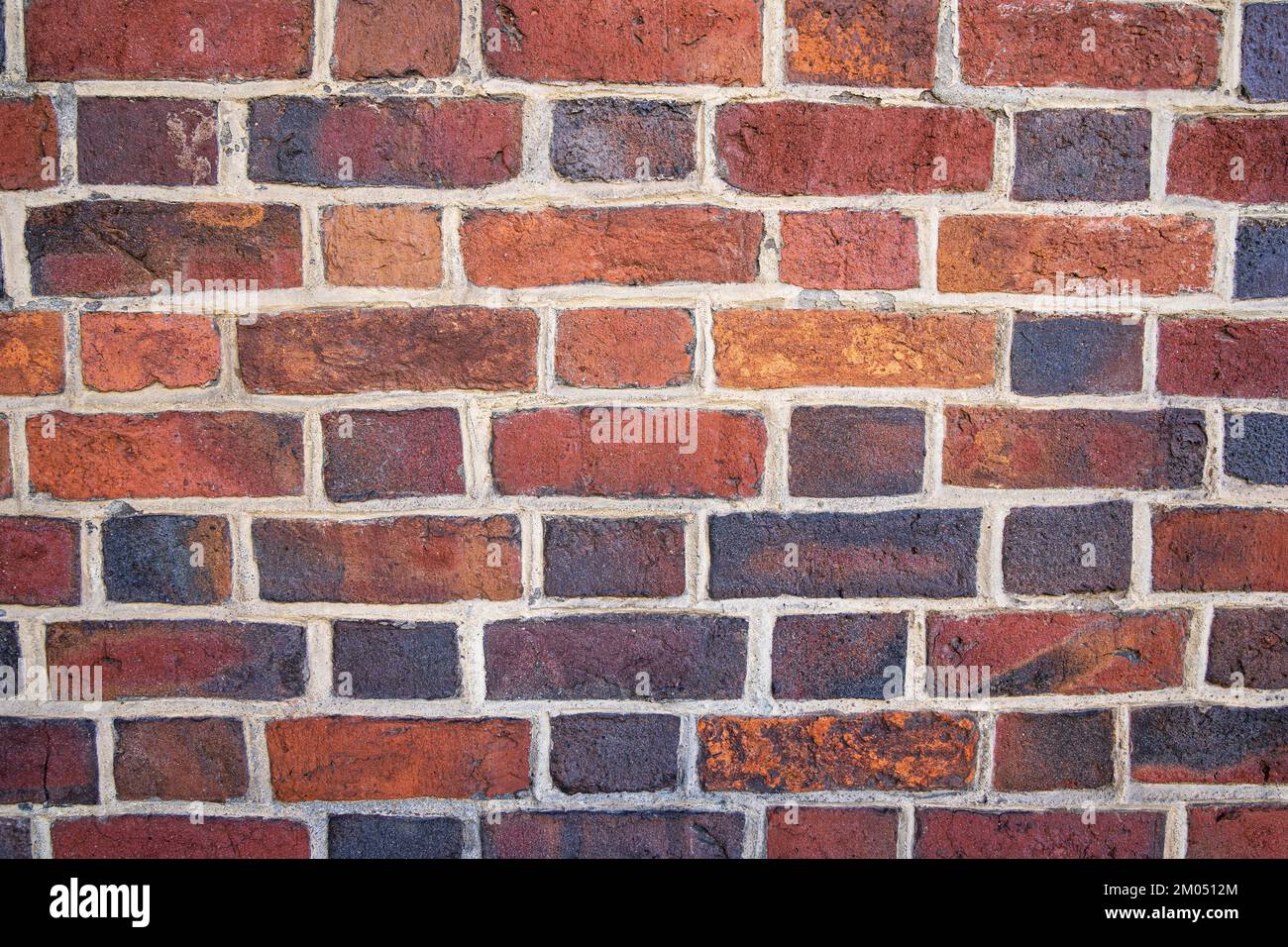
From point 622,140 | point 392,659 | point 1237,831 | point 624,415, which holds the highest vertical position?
point 622,140

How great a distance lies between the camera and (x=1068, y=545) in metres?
0.75

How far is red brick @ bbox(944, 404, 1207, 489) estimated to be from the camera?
742 millimetres

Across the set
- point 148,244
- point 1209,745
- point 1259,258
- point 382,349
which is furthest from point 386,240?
point 1209,745

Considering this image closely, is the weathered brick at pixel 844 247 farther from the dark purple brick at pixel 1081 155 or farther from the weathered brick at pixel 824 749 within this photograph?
the weathered brick at pixel 824 749

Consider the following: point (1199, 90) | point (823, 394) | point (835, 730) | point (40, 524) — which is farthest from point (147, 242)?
point (1199, 90)

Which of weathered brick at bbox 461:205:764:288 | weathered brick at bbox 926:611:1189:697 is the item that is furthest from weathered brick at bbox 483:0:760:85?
weathered brick at bbox 926:611:1189:697

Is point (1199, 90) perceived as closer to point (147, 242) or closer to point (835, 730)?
point (835, 730)

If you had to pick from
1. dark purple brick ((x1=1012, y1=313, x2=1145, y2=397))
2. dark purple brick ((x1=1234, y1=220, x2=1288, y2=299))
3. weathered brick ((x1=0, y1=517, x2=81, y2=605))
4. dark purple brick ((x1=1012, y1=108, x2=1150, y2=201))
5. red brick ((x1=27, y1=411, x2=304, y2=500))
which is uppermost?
dark purple brick ((x1=1012, y1=108, x2=1150, y2=201))

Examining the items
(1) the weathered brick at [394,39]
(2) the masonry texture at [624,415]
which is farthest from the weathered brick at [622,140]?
(1) the weathered brick at [394,39]

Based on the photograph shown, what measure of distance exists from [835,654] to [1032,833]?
0.26 m

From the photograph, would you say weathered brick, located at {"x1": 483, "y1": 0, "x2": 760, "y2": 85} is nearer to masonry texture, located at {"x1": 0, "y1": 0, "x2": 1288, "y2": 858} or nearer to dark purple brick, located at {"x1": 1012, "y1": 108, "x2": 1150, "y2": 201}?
masonry texture, located at {"x1": 0, "y1": 0, "x2": 1288, "y2": 858}

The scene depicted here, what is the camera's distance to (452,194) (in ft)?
2.37

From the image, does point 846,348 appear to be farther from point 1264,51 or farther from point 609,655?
point 1264,51

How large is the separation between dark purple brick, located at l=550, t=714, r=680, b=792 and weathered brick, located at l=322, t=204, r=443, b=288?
431 millimetres
